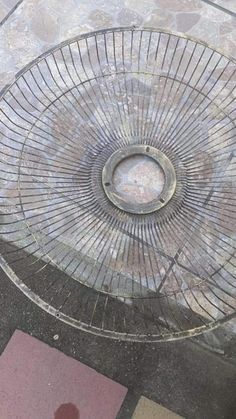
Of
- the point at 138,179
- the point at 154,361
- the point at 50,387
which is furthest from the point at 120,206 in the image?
the point at 50,387

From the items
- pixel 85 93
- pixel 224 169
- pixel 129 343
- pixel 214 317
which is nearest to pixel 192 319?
pixel 214 317

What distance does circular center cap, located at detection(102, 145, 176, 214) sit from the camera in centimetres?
176

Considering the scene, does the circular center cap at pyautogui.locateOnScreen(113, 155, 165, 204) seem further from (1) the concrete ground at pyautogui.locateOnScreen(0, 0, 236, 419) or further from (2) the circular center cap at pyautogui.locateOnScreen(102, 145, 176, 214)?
(1) the concrete ground at pyautogui.locateOnScreen(0, 0, 236, 419)

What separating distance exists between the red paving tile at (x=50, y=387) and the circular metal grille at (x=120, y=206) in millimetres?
165

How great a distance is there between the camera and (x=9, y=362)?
1.81 m

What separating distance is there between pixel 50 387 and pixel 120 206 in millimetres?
639

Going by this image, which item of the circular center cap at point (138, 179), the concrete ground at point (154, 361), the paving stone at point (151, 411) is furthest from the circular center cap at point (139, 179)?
the paving stone at point (151, 411)

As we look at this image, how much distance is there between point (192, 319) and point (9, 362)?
2.06 ft

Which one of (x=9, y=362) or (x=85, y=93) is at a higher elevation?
(x=85, y=93)

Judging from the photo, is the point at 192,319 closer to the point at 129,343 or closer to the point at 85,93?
the point at 129,343

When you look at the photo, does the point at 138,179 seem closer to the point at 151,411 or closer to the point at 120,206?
the point at 120,206

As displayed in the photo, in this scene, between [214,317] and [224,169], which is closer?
[214,317]

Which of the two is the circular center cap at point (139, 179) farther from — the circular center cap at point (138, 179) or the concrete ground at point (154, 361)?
the concrete ground at point (154, 361)

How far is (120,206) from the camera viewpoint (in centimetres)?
176
